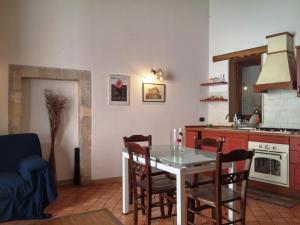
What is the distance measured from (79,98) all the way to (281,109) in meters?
3.24

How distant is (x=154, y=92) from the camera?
504cm

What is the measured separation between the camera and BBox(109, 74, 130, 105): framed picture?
15.0 ft

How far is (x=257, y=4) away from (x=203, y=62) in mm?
1427

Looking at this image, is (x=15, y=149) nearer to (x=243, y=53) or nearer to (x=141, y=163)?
(x=141, y=163)

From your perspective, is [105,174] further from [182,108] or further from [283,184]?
[283,184]

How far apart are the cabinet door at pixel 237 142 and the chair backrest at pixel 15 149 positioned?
2.85 metres

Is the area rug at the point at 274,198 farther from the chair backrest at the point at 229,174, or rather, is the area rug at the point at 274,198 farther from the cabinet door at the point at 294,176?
the chair backrest at the point at 229,174

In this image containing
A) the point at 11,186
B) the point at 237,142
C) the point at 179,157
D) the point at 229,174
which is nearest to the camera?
the point at 229,174

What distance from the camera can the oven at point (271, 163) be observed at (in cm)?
375

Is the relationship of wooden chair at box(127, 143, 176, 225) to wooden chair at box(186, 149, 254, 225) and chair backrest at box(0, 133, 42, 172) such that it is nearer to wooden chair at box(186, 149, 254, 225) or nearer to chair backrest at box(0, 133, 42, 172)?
wooden chair at box(186, 149, 254, 225)

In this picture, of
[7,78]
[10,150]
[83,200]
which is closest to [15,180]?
[10,150]

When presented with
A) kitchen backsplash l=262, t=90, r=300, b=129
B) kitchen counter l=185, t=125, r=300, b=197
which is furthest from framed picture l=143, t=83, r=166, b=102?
kitchen backsplash l=262, t=90, r=300, b=129

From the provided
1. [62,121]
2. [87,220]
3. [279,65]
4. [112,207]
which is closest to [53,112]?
[62,121]

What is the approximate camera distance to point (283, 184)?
3775 mm
